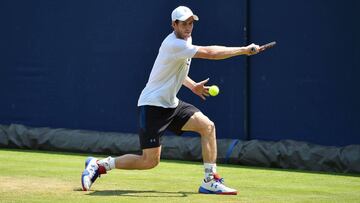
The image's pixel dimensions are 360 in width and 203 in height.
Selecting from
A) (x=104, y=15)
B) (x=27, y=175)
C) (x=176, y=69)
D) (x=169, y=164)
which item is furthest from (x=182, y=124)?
(x=104, y=15)

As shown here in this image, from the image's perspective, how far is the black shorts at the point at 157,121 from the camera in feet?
27.3

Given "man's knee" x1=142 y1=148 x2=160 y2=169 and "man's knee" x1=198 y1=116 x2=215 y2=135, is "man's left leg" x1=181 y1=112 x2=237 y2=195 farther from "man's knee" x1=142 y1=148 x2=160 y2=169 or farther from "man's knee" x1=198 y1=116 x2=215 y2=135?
"man's knee" x1=142 y1=148 x2=160 y2=169

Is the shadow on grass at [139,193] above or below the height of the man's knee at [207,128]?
below

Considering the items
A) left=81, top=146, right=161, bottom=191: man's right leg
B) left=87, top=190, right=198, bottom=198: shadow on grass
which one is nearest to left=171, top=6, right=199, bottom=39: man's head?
left=81, top=146, right=161, bottom=191: man's right leg

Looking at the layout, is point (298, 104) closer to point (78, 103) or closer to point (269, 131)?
point (269, 131)

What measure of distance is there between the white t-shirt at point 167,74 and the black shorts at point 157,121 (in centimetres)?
6

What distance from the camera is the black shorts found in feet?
27.3

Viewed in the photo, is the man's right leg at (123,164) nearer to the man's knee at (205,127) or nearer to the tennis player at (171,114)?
the tennis player at (171,114)

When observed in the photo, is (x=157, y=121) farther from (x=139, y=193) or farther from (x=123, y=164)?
(x=139, y=193)

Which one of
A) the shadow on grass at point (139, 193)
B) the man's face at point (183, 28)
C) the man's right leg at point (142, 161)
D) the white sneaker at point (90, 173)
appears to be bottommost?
the shadow on grass at point (139, 193)

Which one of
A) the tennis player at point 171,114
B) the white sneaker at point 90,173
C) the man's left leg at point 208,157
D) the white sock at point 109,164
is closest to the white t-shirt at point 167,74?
the tennis player at point 171,114

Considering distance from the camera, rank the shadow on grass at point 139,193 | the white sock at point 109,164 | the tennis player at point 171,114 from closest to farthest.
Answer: the shadow on grass at point 139,193
the tennis player at point 171,114
the white sock at point 109,164

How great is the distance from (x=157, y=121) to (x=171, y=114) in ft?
0.54

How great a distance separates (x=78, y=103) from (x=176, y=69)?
225 inches
